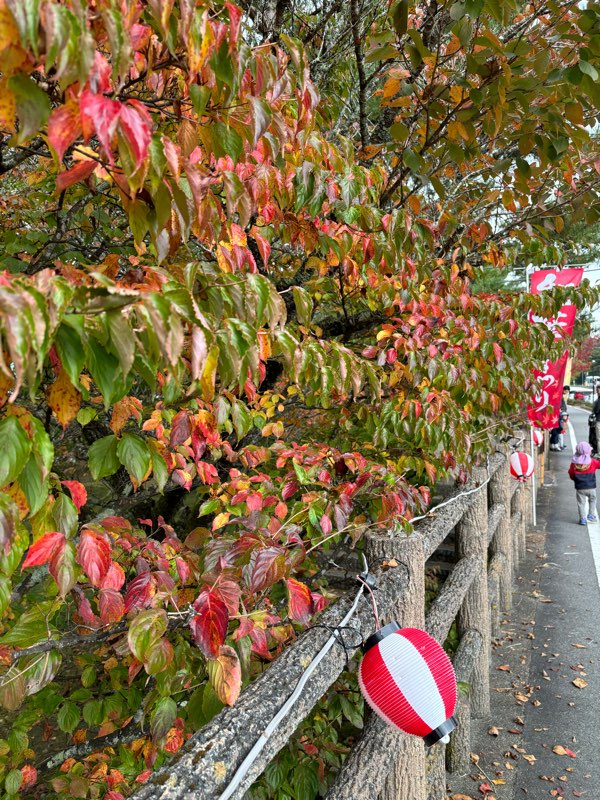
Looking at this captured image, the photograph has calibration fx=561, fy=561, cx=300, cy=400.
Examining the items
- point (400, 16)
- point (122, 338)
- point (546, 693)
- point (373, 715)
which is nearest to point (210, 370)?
point (122, 338)

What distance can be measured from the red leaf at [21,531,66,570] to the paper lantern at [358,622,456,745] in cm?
108

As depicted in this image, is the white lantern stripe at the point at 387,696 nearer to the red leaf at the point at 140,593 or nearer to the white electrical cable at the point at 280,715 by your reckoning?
the white electrical cable at the point at 280,715

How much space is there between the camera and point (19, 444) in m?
1.00

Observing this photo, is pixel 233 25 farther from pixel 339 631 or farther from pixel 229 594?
pixel 339 631

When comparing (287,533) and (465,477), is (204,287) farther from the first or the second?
(465,477)

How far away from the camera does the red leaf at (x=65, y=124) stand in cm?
96

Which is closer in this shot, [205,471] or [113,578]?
[113,578]

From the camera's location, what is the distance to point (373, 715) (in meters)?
2.19

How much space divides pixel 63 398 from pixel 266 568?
82 cm

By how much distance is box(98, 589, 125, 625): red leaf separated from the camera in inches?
65.7

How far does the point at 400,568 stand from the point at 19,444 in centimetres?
185

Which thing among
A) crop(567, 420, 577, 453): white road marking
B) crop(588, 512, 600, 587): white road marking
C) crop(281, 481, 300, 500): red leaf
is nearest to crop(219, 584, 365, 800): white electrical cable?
crop(281, 481, 300, 500): red leaf

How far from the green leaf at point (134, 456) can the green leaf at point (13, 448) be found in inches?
18.8

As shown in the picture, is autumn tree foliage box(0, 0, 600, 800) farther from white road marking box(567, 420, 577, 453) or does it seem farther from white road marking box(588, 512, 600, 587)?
white road marking box(567, 420, 577, 453)
